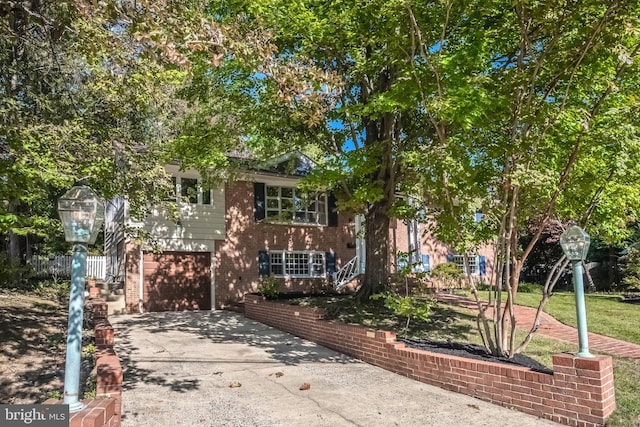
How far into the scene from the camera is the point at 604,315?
1277cm

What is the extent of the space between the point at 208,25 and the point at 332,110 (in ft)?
21.4

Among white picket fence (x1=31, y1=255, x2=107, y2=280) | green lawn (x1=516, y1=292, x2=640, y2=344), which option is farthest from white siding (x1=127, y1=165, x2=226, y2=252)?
green lawn (x1=516, y1=292, x2=640, y2=344)

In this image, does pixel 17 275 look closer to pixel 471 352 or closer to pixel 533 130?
pixel 471 352

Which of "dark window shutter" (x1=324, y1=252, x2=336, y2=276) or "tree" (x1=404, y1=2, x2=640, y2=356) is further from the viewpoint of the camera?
"dark window shutter" (x1=324, y1=252, x2=336, y2=276)

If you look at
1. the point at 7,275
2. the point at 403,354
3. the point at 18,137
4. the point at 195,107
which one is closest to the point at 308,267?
the point at 195,107

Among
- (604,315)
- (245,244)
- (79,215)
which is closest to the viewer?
(79,215)

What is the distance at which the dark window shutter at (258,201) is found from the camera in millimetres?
18094

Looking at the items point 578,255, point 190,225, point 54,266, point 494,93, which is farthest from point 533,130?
point 54,266

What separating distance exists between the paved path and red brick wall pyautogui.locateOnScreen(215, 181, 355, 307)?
647cm

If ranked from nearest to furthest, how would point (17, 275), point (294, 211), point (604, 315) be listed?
1. point (604, 315)
2. point (17, 275)
3. point (294, 211)

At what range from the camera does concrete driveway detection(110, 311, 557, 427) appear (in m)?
5.48

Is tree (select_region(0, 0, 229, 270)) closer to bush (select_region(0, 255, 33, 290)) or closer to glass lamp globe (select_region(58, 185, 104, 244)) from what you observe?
glass lamp globe (select_region(58, 185, 104, 244))

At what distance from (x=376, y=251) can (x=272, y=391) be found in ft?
20.7

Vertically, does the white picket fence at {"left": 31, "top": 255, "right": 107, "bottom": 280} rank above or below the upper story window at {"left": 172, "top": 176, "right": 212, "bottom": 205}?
below
